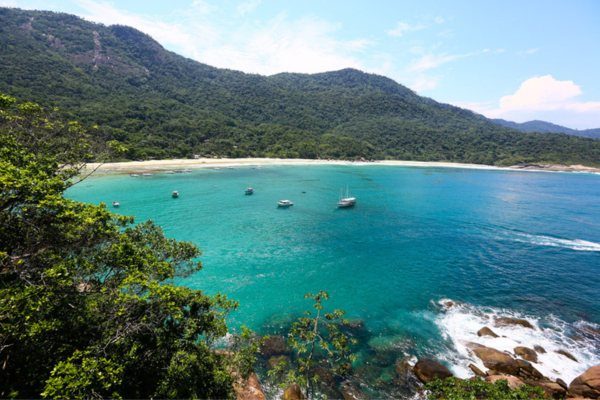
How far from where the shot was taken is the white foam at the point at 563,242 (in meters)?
39.8

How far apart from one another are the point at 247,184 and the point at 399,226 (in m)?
60.1

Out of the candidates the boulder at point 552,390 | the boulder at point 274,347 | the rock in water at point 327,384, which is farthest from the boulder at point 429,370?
the boulder at point 274,347

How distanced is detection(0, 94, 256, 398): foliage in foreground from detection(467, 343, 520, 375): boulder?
775 inches

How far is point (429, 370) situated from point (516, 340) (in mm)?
10550

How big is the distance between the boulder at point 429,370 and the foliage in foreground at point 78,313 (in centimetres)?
1375

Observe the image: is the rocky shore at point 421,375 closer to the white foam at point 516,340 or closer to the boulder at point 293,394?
the boulder at point 293,394

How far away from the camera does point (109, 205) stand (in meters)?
55.1

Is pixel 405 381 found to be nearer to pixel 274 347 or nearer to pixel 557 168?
pixel 274 347

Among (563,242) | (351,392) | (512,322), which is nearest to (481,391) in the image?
(351,392)

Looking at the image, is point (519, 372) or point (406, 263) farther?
point (406, 263)

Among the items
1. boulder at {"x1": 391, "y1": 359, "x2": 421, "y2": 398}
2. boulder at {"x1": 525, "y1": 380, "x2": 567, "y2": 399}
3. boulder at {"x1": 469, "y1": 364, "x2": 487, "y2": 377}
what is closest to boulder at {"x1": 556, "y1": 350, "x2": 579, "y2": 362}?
boulder at {"x1": 525, "y1": 380, "x2": 567, "y2": 399}

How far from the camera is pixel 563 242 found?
4184 cm

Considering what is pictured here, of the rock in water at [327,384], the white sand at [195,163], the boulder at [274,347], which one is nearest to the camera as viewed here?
the rock in water at [327,384]

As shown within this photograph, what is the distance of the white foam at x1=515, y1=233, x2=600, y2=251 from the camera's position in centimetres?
3981
